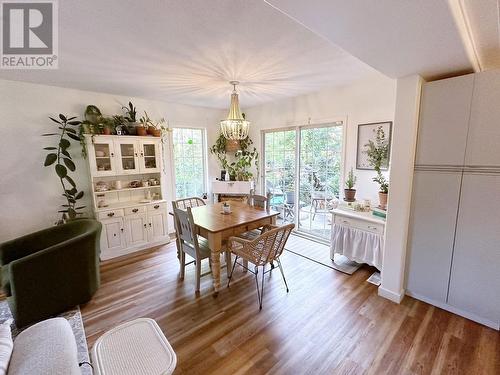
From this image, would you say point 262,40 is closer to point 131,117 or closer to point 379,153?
point 379,153

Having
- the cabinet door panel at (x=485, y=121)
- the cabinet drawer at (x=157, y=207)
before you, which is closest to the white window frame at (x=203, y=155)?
the cabinet drawer at (x=157, y=207)

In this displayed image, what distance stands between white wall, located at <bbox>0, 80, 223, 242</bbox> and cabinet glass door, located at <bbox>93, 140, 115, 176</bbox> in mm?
291

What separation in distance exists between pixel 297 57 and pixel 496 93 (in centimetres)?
164

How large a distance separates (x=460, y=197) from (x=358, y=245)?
1.20 metres

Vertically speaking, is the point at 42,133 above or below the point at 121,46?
below

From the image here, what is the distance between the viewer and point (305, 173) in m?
4.06

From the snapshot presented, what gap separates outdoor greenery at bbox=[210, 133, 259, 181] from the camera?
4.68 m

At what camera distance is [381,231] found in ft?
8.50

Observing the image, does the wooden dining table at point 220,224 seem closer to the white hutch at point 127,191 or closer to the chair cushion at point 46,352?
the white hutch at point 127,191

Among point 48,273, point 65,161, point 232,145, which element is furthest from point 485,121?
point 65,161

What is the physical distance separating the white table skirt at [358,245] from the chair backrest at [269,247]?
111 centimetres

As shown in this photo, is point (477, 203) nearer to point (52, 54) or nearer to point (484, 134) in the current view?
point (484, 134)

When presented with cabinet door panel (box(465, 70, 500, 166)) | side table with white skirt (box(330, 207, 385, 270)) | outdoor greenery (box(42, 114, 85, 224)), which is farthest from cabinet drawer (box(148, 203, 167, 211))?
cabinet door panel (box(465, 70, 500, 166))

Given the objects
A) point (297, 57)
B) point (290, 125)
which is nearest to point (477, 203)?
point (297, 57)
